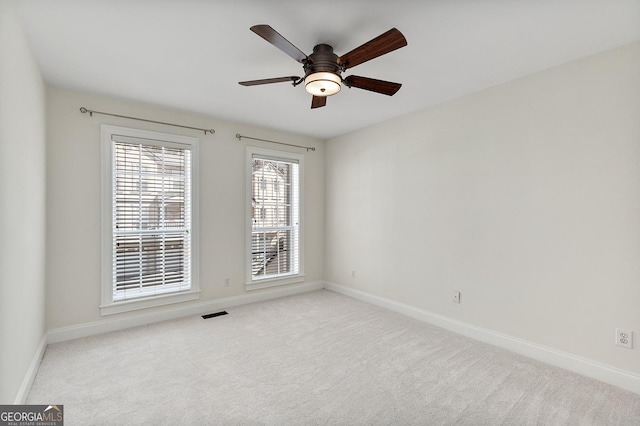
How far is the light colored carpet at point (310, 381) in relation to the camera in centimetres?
189

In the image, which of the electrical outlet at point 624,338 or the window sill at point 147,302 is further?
the window sill at point 147,302

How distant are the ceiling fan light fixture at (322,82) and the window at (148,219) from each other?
7.30ft

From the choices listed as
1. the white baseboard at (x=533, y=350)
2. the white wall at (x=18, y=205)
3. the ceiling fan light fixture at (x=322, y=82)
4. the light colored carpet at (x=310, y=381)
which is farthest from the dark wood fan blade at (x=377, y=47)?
the white baseboard at (x=533, y=350)

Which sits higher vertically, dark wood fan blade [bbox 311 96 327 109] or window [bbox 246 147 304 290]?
dark wood fan blade [bbox 311 96 327 109]

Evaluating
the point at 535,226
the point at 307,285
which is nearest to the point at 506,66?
the point at 535,226

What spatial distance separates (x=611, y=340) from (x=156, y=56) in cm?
424

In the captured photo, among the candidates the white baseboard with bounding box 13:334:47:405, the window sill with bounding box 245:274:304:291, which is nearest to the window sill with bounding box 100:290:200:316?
the white baseboard with bounding box 13:334:47:405

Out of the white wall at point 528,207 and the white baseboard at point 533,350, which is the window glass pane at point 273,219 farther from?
the white baseboard at point 533,350

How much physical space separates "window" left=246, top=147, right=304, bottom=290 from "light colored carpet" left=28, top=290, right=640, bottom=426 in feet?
4.28

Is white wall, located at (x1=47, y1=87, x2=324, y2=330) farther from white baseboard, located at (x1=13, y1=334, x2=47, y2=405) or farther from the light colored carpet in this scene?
the light colored carpet

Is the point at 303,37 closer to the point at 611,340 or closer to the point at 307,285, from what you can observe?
the point at 611,340

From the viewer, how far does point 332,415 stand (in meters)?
1.89

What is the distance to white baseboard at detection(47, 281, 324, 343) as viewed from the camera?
9.93 feet

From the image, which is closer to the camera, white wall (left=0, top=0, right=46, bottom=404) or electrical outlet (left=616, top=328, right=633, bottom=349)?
white wall (left=0, top=0, right=46, bottom=404)
